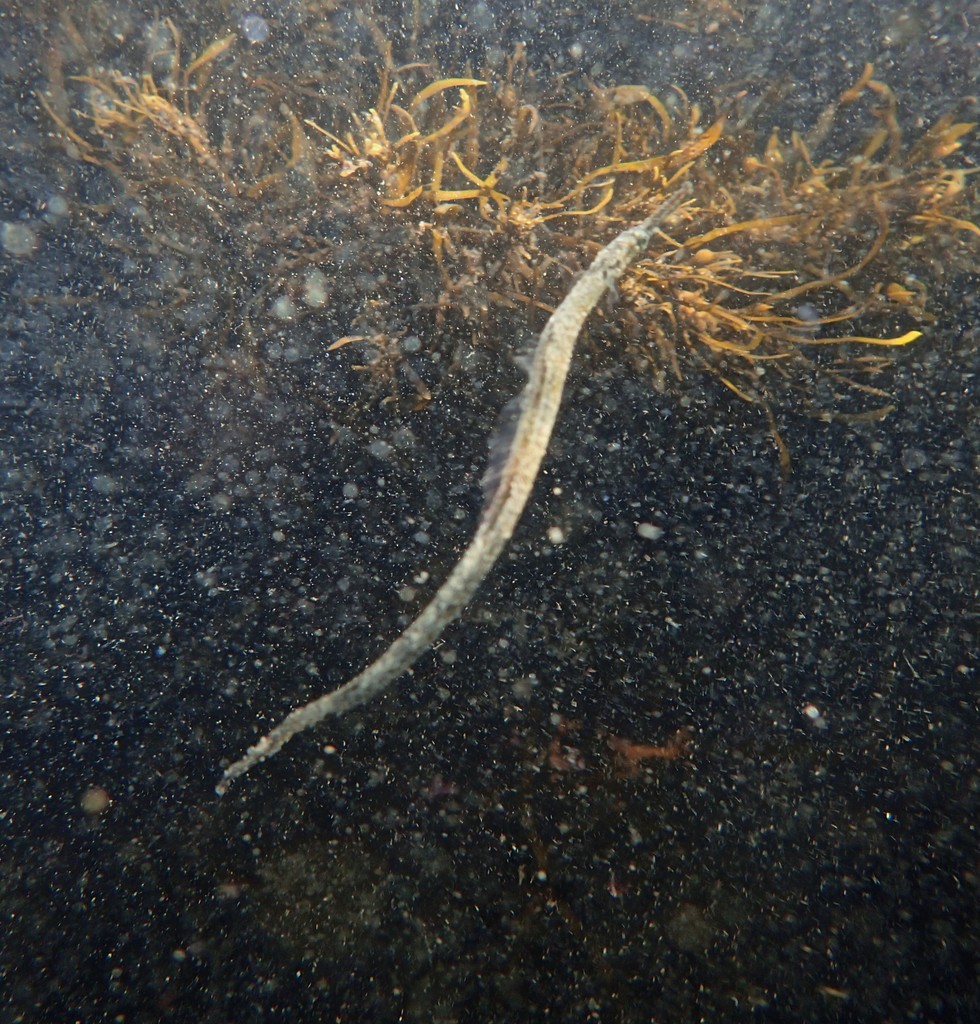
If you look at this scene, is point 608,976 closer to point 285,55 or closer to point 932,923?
point 932,923

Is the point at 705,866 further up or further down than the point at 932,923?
further up

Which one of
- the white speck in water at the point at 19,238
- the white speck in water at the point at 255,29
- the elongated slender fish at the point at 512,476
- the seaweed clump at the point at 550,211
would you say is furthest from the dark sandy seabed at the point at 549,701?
the white speck in water at the point at 19,238

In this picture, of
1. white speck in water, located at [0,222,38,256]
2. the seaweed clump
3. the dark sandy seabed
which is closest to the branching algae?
the seaweed clump

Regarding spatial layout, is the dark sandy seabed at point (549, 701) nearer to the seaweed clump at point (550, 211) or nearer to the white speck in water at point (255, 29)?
the white speck in water at point (255, 29)

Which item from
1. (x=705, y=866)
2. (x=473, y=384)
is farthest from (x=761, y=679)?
(x=473, y=384)

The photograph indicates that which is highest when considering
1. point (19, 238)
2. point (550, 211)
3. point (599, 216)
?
point (19, 238)

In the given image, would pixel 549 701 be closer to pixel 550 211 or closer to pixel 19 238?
pixel 550 211

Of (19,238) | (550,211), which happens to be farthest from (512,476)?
(19,238)
